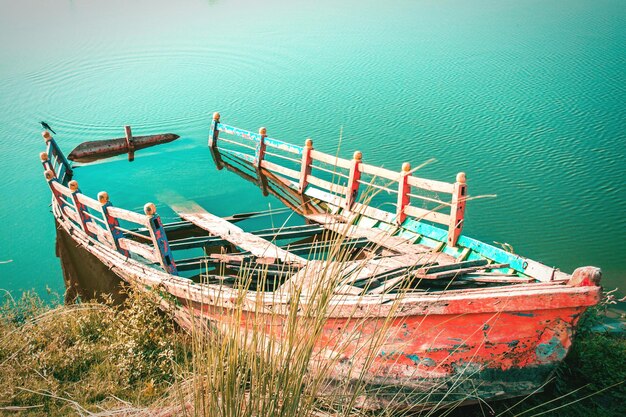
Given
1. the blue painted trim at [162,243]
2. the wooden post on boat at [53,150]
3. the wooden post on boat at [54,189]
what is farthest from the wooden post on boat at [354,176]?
the wooden post on boat at [53,150]

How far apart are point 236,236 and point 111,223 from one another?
1.89 metres

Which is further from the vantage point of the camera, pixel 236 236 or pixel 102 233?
pixel 236 236

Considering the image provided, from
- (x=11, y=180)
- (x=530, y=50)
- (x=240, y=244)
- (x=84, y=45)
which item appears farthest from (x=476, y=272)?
(x=84, y=45)

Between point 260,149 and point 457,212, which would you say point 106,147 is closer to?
point 260,149

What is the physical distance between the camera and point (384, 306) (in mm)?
5234

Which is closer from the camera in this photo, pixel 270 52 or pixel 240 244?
pixel 240 244

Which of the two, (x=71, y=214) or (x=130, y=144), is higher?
(x=130, y=144)

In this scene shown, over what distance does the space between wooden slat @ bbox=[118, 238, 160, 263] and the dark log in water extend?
7163 mm

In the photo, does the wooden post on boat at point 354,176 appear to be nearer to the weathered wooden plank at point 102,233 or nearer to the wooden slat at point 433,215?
the wooden slat at point 433,215

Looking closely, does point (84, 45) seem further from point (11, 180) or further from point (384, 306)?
point (384, 306)

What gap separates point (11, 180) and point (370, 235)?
396 inches

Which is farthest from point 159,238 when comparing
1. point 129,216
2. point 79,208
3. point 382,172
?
point 382,172

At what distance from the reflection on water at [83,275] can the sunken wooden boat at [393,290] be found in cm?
77

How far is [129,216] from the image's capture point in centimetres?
733
